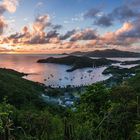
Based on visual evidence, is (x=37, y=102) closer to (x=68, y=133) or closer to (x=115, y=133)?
(x=115, y=133)

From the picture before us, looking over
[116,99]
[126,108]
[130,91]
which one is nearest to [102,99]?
[116,99]

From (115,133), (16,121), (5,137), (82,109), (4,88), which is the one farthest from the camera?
(4,88)

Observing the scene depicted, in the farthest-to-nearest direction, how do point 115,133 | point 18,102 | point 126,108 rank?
1. point 18,102
2. point 126,108
3. point 115,133

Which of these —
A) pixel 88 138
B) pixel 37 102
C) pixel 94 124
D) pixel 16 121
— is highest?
pixel 88 138

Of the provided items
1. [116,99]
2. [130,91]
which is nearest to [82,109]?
[116,99]

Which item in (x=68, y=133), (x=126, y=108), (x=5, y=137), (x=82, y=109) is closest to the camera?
(x=5, y=137)

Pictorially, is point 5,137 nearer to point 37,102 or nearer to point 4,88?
point 37,102

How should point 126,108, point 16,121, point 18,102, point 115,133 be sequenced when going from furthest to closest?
point 18,102
point 16,121
point 126,108
point 115,133

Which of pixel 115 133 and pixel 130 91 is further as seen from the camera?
pixel 130 91

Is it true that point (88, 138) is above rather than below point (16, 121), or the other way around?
above
